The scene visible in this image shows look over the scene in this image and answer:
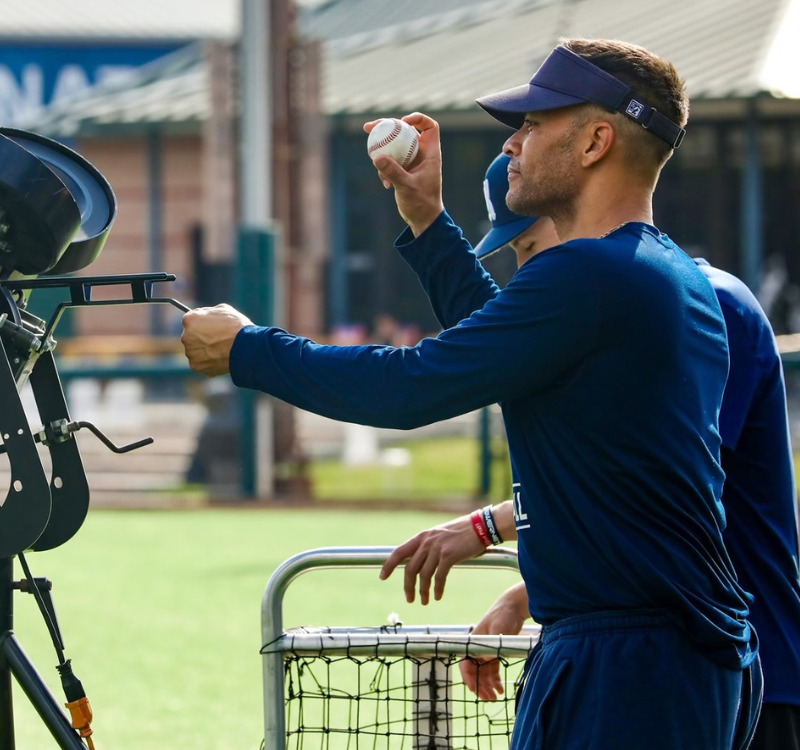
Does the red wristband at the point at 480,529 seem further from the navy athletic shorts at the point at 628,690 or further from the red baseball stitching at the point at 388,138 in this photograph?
the red baseball stitching at the point at 388,138

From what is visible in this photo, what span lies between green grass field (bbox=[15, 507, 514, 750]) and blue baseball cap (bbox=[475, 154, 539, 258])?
8.04ft

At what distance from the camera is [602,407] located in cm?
239

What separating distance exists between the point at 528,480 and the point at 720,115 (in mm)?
17370

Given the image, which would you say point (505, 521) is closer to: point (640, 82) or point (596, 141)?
point (596, 141)

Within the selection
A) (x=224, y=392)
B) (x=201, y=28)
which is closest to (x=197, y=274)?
(x=224, y=392)

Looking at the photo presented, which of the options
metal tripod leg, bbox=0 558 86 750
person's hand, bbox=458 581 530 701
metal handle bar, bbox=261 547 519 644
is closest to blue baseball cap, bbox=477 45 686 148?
metal handle bar, bbox=261 547 519 644

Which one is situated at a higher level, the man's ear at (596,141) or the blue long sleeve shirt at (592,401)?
the man's ear at (596,141)

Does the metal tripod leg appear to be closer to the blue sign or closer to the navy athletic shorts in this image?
the navy athletic shorts

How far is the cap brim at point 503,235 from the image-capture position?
371 cm

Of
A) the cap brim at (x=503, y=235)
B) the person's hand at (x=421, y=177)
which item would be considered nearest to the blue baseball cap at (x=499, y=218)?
the cap brim at (x=503, y=235)

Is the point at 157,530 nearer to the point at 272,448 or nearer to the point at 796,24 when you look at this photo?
the point at 272,448

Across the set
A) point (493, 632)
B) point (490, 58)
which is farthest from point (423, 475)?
point (493, 632)

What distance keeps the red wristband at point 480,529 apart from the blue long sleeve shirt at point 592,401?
1.79 feet

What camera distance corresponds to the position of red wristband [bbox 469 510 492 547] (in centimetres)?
303
